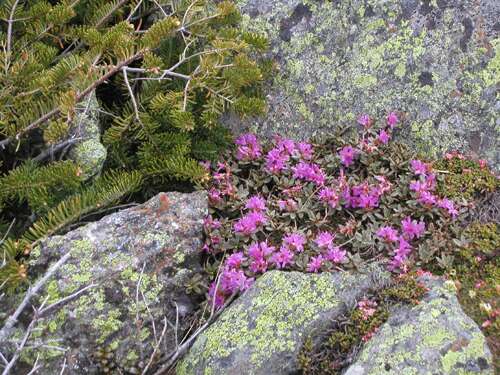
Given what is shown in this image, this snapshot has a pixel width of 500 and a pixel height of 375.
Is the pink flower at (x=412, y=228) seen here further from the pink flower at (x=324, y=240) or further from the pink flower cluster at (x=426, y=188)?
the pink flower at (x=324, y=240)

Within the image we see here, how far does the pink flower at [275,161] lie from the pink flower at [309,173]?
0.38ft

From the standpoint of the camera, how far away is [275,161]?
15.3 feet

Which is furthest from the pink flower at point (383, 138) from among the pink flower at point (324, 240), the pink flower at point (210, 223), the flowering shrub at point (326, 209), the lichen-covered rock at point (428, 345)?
the lichen-covered rock at point (428, 345)

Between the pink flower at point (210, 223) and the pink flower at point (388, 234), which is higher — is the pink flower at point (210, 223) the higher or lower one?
the higher one

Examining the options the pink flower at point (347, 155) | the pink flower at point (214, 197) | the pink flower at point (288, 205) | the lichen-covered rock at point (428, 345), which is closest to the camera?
the lichen-covered rock at point (428, 345)

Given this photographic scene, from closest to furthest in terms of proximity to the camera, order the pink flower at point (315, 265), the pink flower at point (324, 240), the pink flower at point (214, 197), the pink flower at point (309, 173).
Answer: the pink flower at point (315, 265) < the pink flower at point (324, 240) < the pink flower at point (214, 197) < the pink flower at point (309, 173)

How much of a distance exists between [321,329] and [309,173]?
4.72ft

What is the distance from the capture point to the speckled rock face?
15.4 ft

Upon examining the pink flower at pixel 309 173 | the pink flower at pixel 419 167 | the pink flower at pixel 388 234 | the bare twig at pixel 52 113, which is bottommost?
the pink flower at pixel 419 167

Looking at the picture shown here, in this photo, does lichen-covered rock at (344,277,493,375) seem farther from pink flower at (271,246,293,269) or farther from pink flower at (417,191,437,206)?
pink flower at (417,191,437,206)

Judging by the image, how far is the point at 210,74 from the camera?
A: 418 centimetres

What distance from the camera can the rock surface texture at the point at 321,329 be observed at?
3000 mm

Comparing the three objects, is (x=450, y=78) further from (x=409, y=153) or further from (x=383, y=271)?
(x=383, y=271)

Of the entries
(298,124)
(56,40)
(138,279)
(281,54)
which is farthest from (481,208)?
(56,40)
